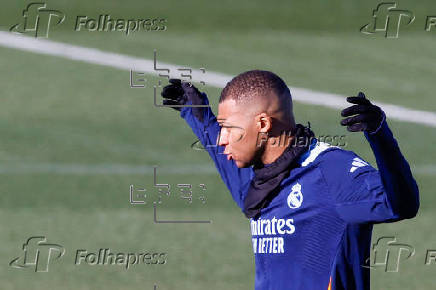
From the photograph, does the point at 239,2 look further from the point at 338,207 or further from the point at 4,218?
the point at 338,207

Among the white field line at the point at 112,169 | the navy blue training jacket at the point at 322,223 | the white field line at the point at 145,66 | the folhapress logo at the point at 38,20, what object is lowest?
the navy blue training jacket at the point at 322,223

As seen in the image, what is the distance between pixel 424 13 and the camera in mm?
21297

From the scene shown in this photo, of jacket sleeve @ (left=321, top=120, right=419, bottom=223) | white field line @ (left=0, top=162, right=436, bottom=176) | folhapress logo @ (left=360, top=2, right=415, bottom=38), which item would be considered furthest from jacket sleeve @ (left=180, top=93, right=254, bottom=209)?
folhapress logo @ (left=360, top=2, right=415, bottom=38)

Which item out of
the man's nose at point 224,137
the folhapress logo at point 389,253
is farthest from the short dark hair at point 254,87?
the folhapress logo at point 389,253

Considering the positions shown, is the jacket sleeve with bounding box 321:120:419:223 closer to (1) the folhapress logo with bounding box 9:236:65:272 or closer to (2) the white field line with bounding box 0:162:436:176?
(1) the folhapress logo with bounding box 9:236:65:272

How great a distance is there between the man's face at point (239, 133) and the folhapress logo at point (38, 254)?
216 inches

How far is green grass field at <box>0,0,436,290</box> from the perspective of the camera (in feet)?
38.8

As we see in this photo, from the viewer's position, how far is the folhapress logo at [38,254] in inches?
463

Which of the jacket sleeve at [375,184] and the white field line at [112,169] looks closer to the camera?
the jacket sleeve at [375,184]

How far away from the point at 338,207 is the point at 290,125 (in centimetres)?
57

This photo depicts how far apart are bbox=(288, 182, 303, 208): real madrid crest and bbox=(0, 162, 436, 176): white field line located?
8250 mm

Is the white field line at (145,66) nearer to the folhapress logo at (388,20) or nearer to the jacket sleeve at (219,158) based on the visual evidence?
the folhapress logo at (388,20)

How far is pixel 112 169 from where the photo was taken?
14.9 m

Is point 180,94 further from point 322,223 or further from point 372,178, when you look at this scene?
point 372,178
